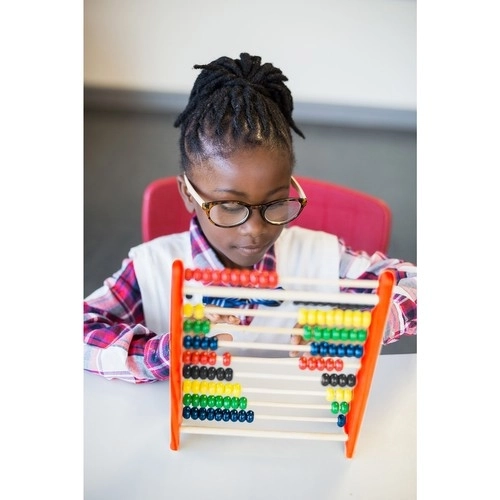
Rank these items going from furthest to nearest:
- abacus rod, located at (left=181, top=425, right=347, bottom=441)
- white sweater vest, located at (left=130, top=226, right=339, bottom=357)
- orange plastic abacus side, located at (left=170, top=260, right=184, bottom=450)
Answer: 1. white sweater vest, located at (left=130, top=226, right=339, bottom=357)
2. abacus rod, located at (left=181, top=425, right=347, bottom=441)
3. orange plastic abacus side, located at (left=170, top=260, right=184, bottom=450)

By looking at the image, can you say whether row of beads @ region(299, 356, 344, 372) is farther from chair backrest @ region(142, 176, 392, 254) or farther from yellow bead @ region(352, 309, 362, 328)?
chair backrest @ region(142, 176, 392, 254)

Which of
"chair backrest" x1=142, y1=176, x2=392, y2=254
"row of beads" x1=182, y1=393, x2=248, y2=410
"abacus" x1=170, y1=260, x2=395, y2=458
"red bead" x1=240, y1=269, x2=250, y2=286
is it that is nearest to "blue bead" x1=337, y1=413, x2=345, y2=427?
"abacus" x1=170, y1=260, x2=395, y2=458

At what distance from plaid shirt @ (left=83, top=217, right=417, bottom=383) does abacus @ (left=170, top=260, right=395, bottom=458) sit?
5 cm

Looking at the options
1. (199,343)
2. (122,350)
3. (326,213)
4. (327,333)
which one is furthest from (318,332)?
(326,213)

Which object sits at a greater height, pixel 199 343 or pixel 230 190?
pixel 230 190

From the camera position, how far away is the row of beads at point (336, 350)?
1.75ft

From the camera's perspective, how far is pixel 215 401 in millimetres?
568

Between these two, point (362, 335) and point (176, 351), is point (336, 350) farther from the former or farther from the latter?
point (176, 351)

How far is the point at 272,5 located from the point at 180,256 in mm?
329

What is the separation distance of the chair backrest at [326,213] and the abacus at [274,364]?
275mm

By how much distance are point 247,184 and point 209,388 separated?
209 millimetres

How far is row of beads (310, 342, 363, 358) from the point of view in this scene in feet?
1.75
